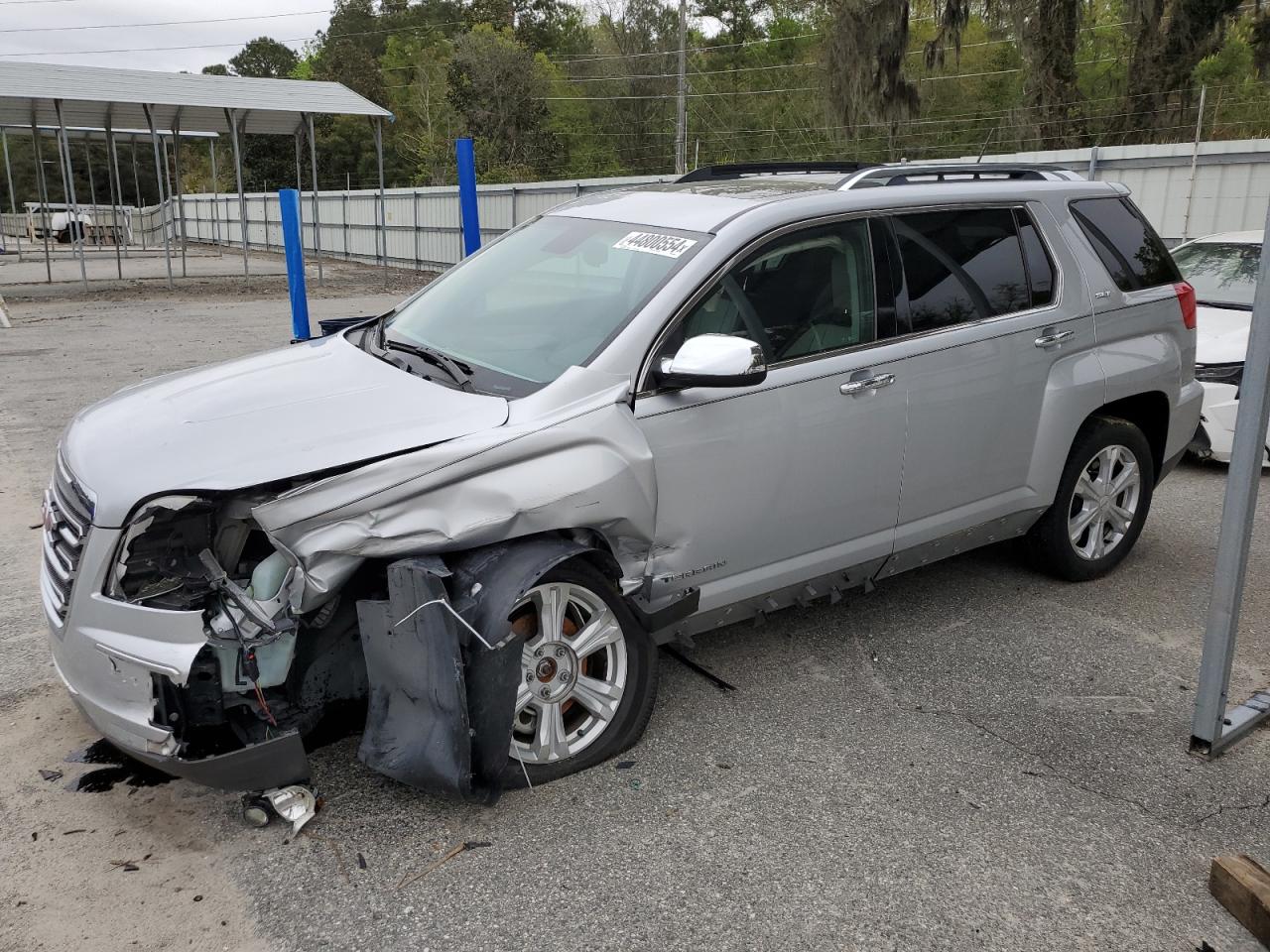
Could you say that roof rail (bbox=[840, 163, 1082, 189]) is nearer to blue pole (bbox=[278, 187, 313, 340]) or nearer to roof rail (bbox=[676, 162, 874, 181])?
roof rail (bbox=[676, 162, 874, 181])

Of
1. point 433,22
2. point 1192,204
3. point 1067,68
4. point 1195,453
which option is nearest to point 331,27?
point 433,22

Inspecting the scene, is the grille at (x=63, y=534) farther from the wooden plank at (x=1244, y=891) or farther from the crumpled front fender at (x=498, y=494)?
the wooden plank at (x=1244, y=891)

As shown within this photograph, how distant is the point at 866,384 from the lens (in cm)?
398

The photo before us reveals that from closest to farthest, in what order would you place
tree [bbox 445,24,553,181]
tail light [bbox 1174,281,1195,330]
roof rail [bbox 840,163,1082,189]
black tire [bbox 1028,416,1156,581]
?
roof rail [bbox 840,163,1082,189]
black tire [bbox 1028,416,1156,581]
tail light [bbox 1174,281,1195,330]
tree [bbox 445,24,553,181]

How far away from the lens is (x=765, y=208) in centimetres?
390

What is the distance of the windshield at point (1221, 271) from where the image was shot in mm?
7918

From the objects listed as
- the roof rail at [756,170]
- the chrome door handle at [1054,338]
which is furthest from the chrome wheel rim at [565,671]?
the roof rail at [756,170]

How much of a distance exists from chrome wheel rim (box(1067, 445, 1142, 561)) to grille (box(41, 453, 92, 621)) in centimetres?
408

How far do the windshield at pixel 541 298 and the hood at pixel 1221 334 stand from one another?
183 inches

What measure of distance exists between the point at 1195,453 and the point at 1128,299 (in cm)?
300

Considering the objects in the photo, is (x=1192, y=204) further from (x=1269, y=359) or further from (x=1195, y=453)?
(x=1269, y=359)

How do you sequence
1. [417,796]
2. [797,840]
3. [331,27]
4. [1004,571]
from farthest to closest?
[331,27] < [1004,571] < [417,796] < [797,840]

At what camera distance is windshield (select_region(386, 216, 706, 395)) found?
12.0 feet

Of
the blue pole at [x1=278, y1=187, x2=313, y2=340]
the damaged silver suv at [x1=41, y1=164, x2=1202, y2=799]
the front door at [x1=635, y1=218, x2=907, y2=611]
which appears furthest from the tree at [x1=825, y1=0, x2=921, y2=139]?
the front door at [x1=635, y1=218, x2=907, y2=611]
